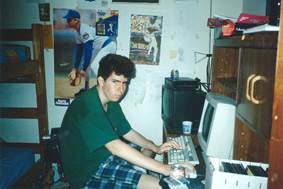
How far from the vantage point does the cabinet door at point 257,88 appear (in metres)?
0.84

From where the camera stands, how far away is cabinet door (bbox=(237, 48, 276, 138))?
33.0 inches

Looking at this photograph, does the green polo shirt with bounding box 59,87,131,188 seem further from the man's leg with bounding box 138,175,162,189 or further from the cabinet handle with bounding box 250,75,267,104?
the cabinet handle with bounding box 250,75,267,104

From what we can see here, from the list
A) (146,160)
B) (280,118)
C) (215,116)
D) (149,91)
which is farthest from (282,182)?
(149,91)

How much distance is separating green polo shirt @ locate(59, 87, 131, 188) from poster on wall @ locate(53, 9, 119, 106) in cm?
86

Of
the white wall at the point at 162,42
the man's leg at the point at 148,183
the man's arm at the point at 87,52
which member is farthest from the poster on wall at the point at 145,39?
the man's leg at the point at 148,183

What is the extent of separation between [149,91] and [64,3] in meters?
1.11

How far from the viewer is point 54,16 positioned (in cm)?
247

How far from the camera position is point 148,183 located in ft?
5.02

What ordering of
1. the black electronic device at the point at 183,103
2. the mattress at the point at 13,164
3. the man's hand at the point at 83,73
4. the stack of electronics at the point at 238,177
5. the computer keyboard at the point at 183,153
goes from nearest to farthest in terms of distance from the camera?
the stack of electronics at the point at 238,177 → the computer keyboard at the point at 183,153 → the mattress at the point at 13,164 → the black electronic device at the point at 183,103 → the man's hand at the point at 83,73

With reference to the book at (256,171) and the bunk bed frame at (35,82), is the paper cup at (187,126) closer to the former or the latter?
the book at (256,171)

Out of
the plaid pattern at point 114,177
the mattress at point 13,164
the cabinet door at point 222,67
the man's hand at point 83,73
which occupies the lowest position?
the mattress at point 13,164

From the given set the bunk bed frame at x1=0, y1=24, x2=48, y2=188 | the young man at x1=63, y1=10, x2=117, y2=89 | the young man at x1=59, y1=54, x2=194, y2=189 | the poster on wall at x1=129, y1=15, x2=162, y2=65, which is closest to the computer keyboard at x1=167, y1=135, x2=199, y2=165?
the young man at x1=59, y1=54, x2=194, y2=189

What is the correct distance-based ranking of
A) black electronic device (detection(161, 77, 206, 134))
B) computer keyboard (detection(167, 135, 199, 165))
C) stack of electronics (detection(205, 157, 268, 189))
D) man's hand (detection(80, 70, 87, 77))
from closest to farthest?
stack of electronics (detection(205, 157, 268, 189)) < computer keyboard (detection(167, 135, 199, 165)) < black electronic device (detection(161, 77, 206, 134)) < man's hand (detection(80, 70, 87, 77))

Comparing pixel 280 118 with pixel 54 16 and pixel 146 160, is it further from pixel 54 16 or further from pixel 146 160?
pixel 54 16
